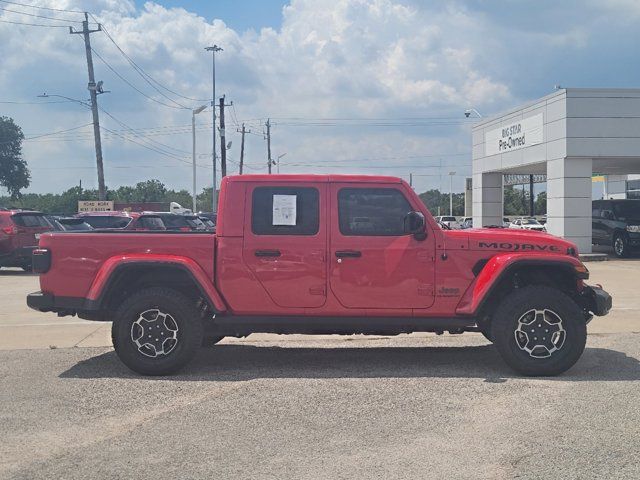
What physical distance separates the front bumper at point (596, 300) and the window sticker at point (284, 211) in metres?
3.10

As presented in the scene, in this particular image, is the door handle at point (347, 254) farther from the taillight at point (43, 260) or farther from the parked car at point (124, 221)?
the parked car at point (124, 221)

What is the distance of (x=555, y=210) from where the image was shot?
2389 centimetres

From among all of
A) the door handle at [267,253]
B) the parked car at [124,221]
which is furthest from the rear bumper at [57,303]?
the parked car at [124,221]

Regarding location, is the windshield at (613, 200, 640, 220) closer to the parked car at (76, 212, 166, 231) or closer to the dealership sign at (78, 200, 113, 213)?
the parked car at (76, 212, 166, 231)

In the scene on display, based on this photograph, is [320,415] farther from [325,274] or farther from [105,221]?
[105,221]

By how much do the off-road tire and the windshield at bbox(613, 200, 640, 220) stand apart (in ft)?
2.41

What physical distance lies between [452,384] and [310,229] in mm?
2062

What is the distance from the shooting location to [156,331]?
7.09m

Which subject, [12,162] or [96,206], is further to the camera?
[12,162]

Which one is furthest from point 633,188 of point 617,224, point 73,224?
point 73,224

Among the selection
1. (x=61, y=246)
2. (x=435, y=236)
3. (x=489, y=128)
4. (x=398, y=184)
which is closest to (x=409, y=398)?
(x=435, y=236)

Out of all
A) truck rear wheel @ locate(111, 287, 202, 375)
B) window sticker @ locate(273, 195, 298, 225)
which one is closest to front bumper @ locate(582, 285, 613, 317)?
window sticker @ locate(273, 195, 298, 225)

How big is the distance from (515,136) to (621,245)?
18.5 ft

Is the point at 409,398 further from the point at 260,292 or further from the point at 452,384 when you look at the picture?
the point at 260,292
